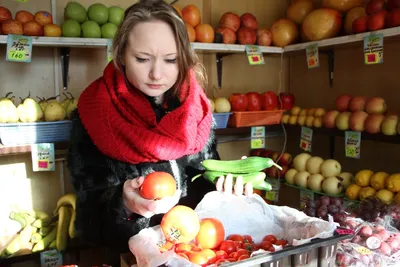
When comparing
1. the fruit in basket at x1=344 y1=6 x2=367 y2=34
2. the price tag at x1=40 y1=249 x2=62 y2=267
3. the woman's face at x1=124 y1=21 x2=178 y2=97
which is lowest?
the price tag at x1=40 y1=249 x2=62 y2=267

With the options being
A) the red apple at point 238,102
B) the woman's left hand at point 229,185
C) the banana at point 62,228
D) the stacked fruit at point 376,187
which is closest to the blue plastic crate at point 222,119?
the red apple at point 238,102

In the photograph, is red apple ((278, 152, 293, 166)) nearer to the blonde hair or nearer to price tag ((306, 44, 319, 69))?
price tag ((306, 44, 319, 69))

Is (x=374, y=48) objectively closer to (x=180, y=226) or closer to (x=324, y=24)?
(x=324, y=24)

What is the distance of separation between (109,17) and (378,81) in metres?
1.70

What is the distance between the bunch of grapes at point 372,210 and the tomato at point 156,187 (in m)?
0.94

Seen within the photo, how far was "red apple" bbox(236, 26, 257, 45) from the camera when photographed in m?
2.41

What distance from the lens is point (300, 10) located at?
258cm

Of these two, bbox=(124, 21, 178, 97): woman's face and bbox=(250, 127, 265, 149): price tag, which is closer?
bbox=(124, 21, 178, 97): woman's face

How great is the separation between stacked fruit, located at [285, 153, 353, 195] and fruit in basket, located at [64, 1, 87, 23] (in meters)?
1.63

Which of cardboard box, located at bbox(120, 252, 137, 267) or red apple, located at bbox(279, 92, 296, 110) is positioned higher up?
red apple, located at bbox(279, 92, 296, 110)

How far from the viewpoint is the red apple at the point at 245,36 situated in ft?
7.91

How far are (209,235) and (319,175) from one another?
4.71 ft

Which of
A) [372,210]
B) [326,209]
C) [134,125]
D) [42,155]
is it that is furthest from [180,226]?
[42,155]

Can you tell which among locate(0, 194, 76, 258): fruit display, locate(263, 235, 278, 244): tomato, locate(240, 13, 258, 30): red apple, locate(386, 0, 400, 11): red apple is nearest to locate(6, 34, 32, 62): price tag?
locate(0, 194, 76, 258): fruit display
